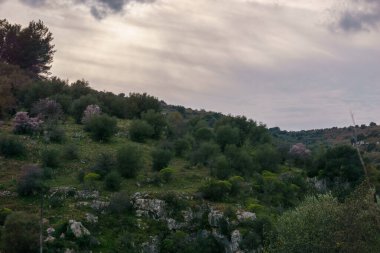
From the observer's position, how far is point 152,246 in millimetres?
53312

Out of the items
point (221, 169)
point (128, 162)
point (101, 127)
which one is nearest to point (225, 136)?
point (221, 169)

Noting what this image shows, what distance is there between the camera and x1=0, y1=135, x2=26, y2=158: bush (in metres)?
62.8

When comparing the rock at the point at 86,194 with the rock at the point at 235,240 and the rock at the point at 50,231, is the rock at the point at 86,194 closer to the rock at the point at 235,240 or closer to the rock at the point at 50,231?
the rock at the point at 50,231

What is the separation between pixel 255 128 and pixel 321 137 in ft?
212

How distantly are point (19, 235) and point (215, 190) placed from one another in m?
22.8

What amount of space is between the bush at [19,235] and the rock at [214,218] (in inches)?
706

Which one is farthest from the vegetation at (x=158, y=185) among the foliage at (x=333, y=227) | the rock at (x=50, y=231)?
the rock at (x=50, y=231)

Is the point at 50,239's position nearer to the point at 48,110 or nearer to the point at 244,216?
the point at 244,216

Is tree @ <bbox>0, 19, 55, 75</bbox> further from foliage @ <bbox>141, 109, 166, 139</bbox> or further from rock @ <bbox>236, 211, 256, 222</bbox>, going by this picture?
rock @ <bbox>236, 211, 256, 222</bbox>

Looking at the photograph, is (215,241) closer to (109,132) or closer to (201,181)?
(201,181)

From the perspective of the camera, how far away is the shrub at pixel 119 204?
55031mm

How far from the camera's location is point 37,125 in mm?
71250

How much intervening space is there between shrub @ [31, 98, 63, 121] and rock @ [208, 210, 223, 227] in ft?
92.1

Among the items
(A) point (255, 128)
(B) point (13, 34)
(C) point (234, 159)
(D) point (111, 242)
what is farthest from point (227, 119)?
(D) point (111, 242)
